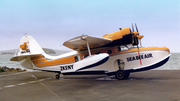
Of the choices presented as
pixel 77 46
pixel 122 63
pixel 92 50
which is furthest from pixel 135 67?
pixel 77 46

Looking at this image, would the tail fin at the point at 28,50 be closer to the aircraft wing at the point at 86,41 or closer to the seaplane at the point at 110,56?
the seaplane at the point at 110,56

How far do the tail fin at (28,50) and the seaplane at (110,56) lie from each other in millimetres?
181

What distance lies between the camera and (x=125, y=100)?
548 cm

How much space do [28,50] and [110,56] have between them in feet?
24.5

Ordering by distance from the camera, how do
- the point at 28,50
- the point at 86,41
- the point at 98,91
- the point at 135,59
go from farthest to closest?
1. the point at 28,50
2. the point at 135,59
3. the point at 86,41
4. the point at 98,91

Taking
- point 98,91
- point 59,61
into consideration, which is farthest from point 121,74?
point 59,61

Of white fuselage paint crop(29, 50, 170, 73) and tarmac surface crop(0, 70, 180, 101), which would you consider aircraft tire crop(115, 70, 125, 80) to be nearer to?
white fuselage paint crop(29, 50, 170, 73)

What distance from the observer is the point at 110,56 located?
11055mm

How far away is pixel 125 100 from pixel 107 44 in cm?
565

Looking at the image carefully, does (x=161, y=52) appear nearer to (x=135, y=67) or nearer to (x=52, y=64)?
(x=135, y=67)

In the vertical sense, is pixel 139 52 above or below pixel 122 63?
above

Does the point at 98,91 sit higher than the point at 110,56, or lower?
lower

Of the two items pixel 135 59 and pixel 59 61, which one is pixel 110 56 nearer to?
pixel 135 59

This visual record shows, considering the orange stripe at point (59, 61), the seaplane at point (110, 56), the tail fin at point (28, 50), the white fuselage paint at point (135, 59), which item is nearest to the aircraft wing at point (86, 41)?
the seaplane at point (110, 56)
